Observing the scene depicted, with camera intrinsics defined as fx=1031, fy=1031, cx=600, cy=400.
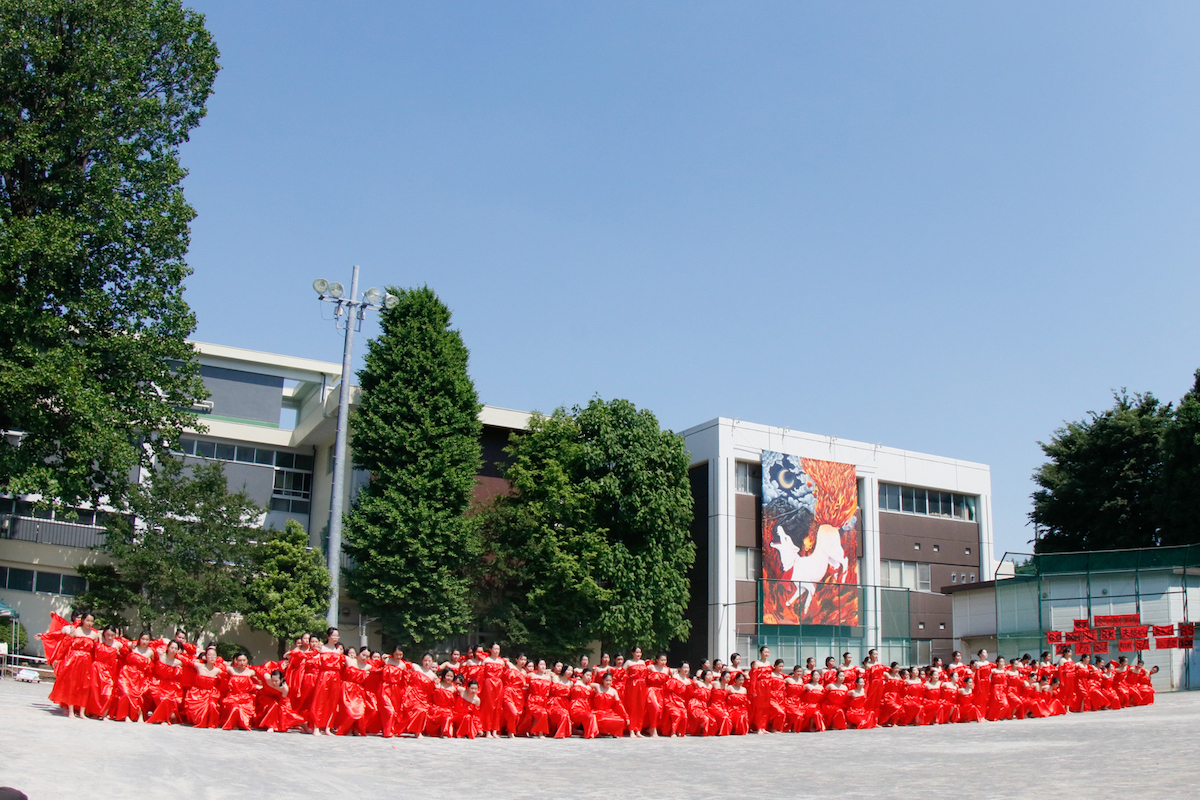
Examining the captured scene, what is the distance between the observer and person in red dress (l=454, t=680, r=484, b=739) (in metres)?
16.8

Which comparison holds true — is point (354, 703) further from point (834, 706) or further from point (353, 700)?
point (834, 706)

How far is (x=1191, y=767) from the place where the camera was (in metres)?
11.1

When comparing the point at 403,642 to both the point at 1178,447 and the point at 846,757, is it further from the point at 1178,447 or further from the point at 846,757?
the point at 1178,447

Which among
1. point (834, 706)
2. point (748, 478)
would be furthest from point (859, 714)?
point (748, 478)

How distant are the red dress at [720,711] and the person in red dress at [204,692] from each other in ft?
28.4

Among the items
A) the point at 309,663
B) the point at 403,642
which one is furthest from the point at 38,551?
the point at 309,663

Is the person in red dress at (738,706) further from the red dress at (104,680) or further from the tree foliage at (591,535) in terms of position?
the red dress at (104,680)

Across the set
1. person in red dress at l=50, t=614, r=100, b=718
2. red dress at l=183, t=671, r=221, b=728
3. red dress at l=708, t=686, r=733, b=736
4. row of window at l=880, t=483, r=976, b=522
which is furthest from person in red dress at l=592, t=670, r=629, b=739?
row of window at l=880, t=483, r=976, b=522

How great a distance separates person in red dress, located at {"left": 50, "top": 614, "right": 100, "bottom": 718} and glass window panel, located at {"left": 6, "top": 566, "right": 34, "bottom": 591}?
754 inches

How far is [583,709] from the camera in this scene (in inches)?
704

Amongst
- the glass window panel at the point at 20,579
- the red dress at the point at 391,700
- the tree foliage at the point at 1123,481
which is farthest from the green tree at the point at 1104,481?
the glass window panel at the point at 20,579

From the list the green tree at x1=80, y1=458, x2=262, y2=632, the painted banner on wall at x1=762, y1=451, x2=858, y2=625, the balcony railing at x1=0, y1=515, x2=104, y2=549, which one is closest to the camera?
the green tree at x1=80, y1=458, x2=262, y2=632

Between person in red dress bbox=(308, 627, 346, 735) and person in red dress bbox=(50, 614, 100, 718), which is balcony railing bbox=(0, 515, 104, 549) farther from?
person in red dress bbox=(308, 627, 346, 735)

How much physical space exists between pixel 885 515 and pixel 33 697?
30.7 m
